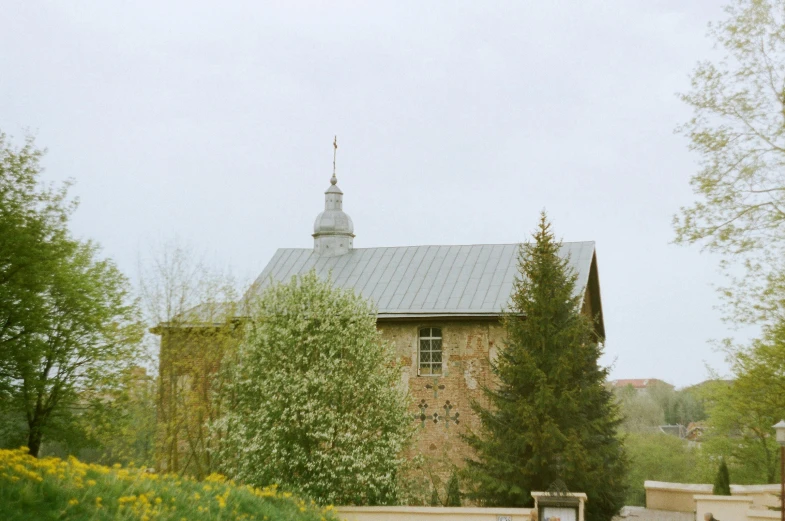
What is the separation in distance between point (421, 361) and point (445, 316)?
1.54 m

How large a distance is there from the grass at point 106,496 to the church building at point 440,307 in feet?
32.0

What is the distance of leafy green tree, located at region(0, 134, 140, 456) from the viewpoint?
2223 cm

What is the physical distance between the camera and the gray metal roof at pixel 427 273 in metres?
25.5

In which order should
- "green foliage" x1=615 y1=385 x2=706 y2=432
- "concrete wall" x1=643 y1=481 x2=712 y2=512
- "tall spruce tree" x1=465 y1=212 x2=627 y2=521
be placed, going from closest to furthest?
"tall spruce tree" x1=465 y1=212 x2=627 y2=521
"concrete wall" x1=643 y1=481 x2=712 y2=512
"green foliage" x1=615 y1=385 x2=706 y2=432

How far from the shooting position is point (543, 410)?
18766 millimetres

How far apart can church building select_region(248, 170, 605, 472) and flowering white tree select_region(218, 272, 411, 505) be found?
12.2 feet

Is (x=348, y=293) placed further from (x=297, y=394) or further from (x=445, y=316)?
(x=445, y=316)

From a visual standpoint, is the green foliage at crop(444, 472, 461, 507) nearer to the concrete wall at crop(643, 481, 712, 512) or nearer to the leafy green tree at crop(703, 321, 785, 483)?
the leafy green tree at crop(703, 321, 785, 483)

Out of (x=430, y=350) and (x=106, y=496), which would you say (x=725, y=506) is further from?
(x=106, y=496)

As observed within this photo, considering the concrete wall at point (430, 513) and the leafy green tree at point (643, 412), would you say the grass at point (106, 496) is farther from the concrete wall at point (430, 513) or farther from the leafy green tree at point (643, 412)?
the leafy green tree at point (643, 412)

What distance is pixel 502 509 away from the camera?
16844 mm

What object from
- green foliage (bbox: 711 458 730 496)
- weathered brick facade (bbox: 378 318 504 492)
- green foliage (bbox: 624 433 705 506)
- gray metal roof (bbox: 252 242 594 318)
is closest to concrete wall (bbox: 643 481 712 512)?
green foliage (bbox: 711 458 730 496)

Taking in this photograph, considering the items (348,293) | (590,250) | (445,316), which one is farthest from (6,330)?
(590,250)

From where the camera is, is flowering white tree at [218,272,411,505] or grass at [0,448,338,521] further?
flowering white tree at [218,272,411,505]
